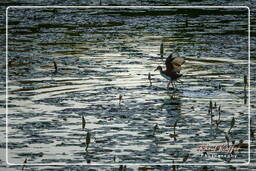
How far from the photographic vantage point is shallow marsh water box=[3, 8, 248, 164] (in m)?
8.80

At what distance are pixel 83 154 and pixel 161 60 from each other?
6191mm

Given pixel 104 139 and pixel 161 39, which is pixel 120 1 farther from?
pixel 104 139

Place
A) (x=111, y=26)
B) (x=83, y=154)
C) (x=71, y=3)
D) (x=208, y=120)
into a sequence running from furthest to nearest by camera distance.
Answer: (x=71, y=3), (x=111, y=26), (x=208, y=120), (x=83, y=154)

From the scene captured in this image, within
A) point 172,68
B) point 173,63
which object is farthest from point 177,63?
point 172,68

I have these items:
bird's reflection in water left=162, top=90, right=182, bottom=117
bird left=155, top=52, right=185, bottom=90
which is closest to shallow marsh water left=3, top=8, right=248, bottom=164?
bird's reflection in water left=162, top=90, right=182, bottom=117

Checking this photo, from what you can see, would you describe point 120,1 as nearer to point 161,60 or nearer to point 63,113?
point 161,60

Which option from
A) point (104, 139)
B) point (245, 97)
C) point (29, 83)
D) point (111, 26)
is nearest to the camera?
point (104, 139)

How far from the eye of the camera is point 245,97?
36.6 ft

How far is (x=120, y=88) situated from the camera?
12.0 m

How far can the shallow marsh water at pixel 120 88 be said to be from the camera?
8805 mm

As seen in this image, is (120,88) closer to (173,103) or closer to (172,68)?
(172,68)

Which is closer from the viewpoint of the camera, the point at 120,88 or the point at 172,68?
the point at 120,88

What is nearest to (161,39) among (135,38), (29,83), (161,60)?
(135,38)

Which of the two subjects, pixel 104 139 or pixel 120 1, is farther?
pixel 120 1
